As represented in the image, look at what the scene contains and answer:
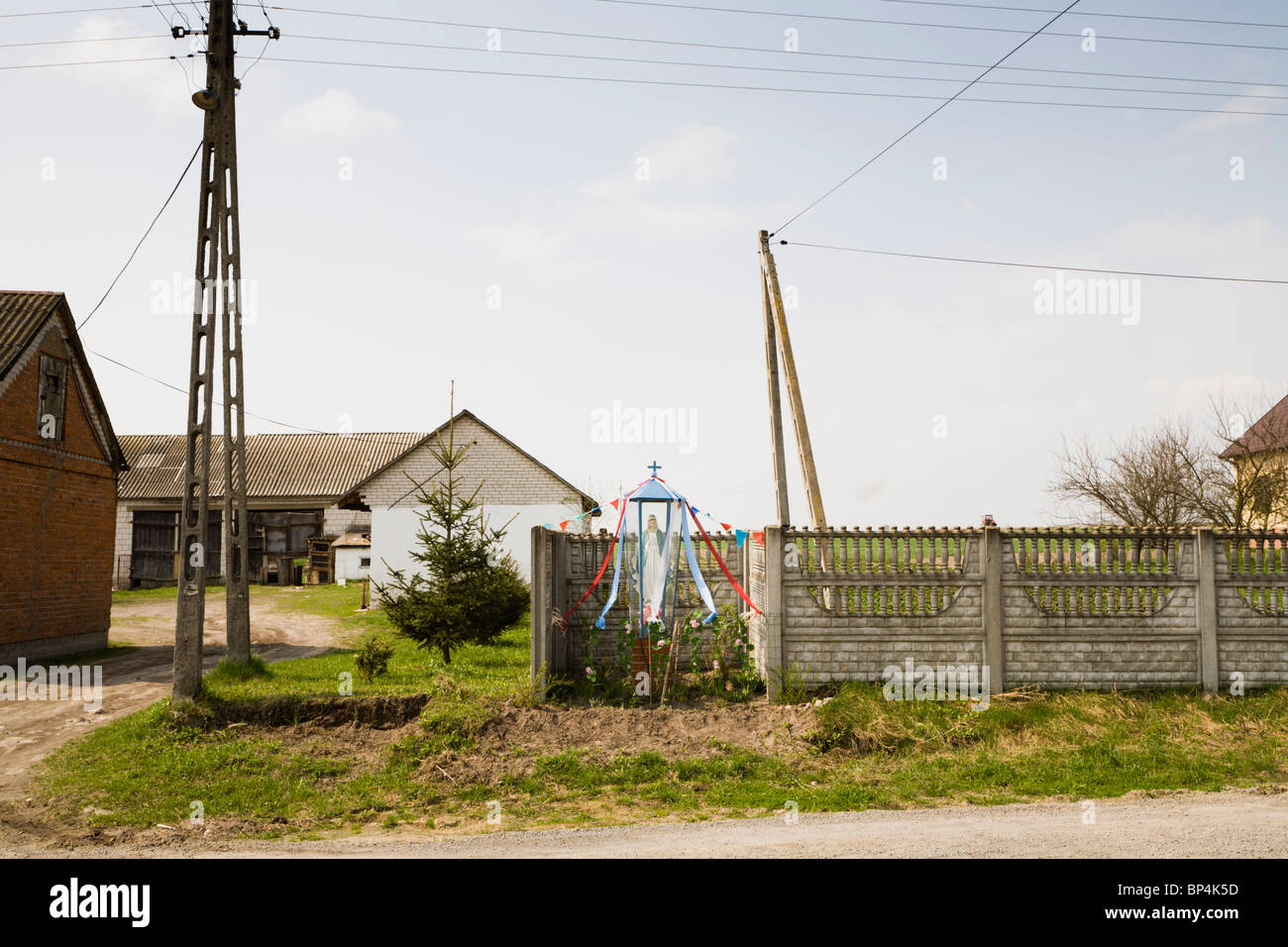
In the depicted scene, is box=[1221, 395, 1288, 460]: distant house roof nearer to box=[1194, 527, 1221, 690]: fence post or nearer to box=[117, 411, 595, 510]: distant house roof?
box=[1194, 527, 1221, 690]: fence post

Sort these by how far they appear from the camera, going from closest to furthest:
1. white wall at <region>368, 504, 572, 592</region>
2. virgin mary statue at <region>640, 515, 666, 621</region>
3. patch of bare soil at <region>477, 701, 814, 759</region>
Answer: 1. patch of bare soil at <region>477, 701, 814, 759</region>
2. virgin mary statue at <region>640, 515, 666, 621</region>
3. white wall at <region>368, 504, 572, 592</region>

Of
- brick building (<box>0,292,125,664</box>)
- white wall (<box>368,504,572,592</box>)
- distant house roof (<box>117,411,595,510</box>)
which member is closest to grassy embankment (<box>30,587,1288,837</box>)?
brick building (<box>0,292,125,664</box>)

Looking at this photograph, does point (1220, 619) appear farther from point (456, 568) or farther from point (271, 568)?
point (271, 568)

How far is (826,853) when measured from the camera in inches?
253

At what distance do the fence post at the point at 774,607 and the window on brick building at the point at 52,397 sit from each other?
15.9m

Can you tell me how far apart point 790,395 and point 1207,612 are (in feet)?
23.7

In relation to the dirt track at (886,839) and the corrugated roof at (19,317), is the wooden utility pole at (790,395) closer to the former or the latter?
the dirt track at (886,839)

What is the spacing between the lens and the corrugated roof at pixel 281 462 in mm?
38125

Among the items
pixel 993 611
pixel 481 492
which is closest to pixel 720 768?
pixel 993 611

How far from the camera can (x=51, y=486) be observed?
18234 mm

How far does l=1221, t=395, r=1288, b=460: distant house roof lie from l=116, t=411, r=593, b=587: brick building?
2037 cm

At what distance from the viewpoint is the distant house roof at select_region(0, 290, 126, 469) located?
676 inches

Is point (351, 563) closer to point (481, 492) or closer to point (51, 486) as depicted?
point (481, 492)
